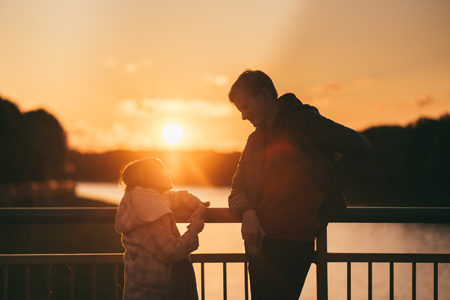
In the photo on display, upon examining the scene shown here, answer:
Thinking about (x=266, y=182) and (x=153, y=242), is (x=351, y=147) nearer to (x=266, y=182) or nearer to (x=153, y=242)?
(x=266, y=182)

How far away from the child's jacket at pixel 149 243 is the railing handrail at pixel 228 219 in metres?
0.31

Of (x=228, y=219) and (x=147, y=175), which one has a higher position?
(x=147, y=175)

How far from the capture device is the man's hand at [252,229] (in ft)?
8.91

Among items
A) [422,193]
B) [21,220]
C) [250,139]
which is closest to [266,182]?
[250,139]

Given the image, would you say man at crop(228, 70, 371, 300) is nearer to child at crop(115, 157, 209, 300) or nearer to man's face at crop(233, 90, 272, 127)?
man's face at crop(233, 90, 272, 127)

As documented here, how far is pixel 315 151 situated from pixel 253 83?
463 mm

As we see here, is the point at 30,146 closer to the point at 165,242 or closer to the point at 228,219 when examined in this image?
the point at 228,219

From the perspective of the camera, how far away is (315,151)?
8.93 ft

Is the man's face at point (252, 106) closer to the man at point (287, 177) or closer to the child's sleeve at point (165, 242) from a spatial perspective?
the man at point (287, 177)

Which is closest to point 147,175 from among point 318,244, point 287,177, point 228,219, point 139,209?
point 139,209

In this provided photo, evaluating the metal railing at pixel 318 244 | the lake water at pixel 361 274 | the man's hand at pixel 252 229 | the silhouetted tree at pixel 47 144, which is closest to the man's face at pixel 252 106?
the man's hand at pixel 252 229

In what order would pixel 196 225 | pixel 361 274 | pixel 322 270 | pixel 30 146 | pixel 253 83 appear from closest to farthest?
pixel 253 83, pixel 196 225, pixel 322 270, pixel 361 274, pixel 30 146

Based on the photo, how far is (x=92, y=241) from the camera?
34250 millimetres

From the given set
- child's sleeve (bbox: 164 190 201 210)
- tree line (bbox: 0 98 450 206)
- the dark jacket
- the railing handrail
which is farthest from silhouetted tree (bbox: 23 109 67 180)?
the dark jacket
